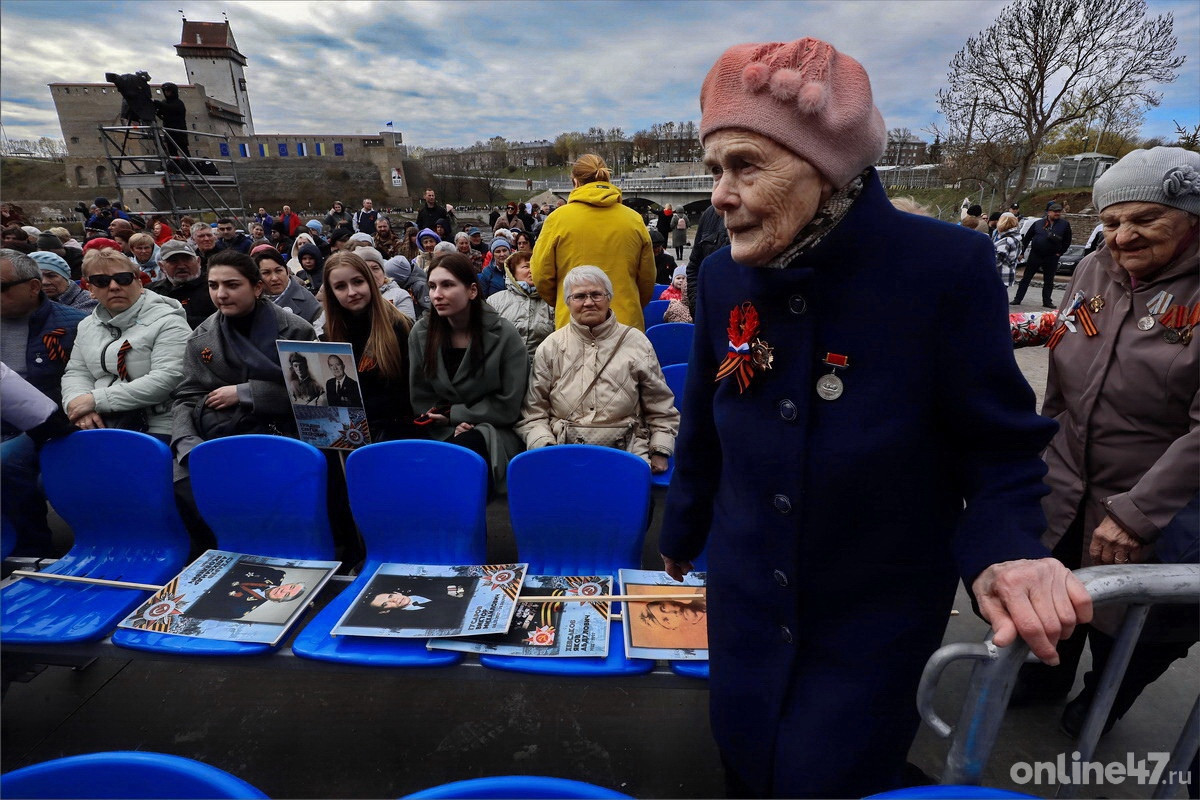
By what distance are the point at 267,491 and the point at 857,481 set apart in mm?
2320

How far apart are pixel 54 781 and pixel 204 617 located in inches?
44.4

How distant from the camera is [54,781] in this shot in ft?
3.00

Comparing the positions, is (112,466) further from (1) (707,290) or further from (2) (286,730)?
(1) (707,290)

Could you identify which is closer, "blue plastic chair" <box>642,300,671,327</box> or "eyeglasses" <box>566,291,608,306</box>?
"eyeglasses" <box>566,291,608,306</box>

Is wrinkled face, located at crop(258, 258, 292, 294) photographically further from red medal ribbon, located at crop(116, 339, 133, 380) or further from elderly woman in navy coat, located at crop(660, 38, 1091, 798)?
elderly woman in navy coat, located at crop(660, 38, 1091, 798)

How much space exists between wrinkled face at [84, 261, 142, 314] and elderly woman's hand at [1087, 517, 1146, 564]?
13.7 ft

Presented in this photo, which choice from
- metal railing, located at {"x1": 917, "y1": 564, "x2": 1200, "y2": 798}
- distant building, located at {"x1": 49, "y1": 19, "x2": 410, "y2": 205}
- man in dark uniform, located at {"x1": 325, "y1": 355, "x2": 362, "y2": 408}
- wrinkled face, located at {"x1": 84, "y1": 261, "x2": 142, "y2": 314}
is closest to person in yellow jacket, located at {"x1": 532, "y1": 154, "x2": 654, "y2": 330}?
man in dark uniform, located at {"x1": 325, "y1": 355, "x2": 362, "y2": 408}

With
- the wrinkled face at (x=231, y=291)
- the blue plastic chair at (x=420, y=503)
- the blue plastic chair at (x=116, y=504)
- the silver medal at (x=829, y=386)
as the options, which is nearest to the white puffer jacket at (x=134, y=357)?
the wrinkled face at (x=231, y=291)

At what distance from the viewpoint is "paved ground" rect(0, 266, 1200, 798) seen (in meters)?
1.90

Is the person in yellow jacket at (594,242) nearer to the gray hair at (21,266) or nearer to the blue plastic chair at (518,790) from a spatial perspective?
the gray hair at (21,266)

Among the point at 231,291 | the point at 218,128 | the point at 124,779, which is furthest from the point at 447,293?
the point at 218,128

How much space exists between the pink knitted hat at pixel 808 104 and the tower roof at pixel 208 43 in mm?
56150

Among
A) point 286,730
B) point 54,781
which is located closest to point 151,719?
point 286,730

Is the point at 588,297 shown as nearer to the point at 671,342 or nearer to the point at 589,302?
the point at 589,302
